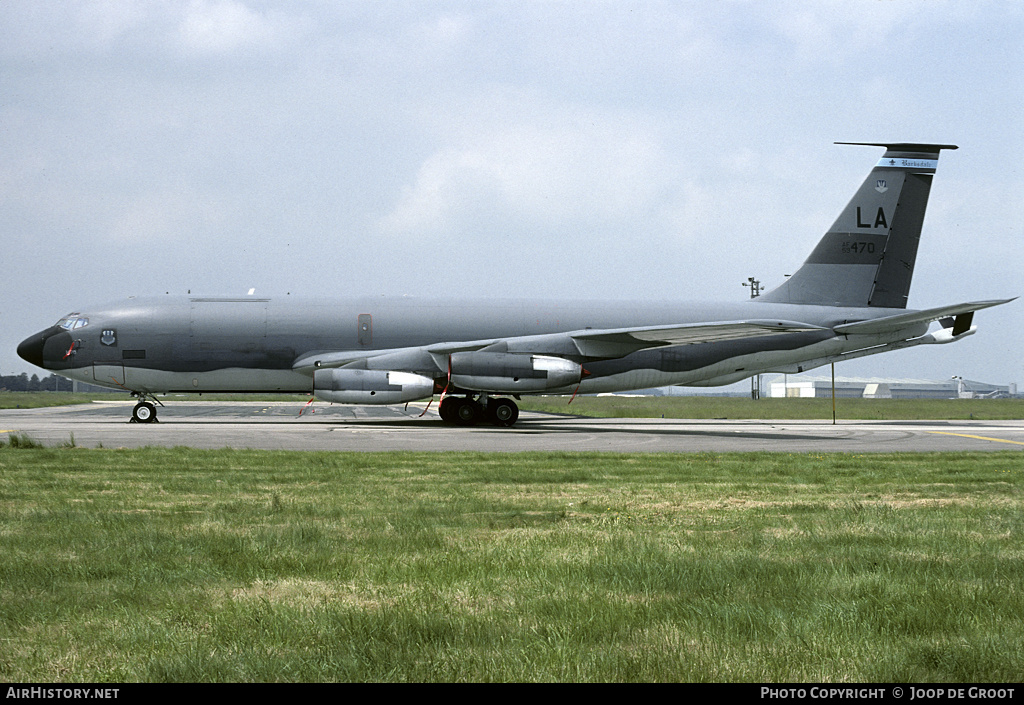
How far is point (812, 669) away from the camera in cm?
378

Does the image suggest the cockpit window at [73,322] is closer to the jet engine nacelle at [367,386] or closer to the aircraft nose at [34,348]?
the aircraft nose at [34,348]

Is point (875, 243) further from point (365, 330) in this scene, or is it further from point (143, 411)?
point (143, 411)

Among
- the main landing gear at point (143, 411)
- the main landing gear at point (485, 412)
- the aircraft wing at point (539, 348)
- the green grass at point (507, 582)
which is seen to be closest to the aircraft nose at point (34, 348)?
the main landing gear at point (143, 411)

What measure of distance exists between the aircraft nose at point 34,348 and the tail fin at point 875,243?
23564 millimetres

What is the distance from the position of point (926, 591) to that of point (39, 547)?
597 cm

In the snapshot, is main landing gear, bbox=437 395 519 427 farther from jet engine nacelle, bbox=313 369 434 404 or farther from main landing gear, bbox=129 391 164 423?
main landing gear, bbox=129 391 164 423

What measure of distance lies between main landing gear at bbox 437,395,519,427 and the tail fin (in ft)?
33.5

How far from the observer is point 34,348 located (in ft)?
87.3

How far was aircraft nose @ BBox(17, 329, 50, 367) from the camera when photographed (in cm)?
2658

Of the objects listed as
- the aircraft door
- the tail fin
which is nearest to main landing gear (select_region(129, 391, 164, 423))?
the aircraft door

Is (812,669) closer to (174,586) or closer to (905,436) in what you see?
(174,586)

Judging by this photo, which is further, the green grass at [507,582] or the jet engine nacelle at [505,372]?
the jet engine nacelle at [505,372]

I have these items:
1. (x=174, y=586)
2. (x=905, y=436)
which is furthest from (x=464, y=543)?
(x=905, y=436)

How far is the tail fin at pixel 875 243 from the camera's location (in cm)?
3019
